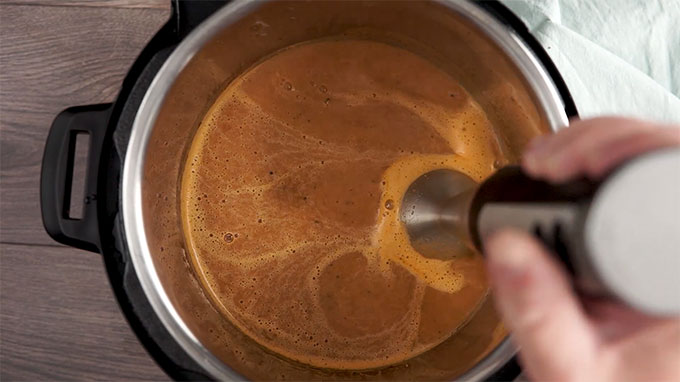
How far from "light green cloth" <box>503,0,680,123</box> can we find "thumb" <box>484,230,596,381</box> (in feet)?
1.20

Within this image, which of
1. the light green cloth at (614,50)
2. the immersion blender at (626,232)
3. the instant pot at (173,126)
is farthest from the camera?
the light green cloth at (614,50)

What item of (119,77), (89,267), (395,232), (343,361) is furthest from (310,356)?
(119,77)

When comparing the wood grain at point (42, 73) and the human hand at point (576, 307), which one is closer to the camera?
the human hand at point (576, 307)

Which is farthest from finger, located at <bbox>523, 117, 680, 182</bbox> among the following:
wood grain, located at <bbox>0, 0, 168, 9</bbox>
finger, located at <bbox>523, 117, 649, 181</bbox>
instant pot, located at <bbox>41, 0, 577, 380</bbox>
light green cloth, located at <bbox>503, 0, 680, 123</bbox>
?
wood grain, located at <bbox>0, 0, 168, 9</bbox>

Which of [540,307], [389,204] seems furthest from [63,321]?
[540,307]

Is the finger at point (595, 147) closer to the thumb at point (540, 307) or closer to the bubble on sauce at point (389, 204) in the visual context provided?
the thumb at point (540, 307)

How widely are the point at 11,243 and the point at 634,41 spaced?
2.35 ft

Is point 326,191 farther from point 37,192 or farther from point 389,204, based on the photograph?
point 37,192

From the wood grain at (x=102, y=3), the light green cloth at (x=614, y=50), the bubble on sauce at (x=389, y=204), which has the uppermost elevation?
the light green cloth at (x=614, y=50)

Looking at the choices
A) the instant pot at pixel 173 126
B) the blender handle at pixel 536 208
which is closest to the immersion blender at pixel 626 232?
the blender handle at pixel 536 208

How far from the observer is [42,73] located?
2.32 feet

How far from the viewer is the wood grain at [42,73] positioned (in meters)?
0.70

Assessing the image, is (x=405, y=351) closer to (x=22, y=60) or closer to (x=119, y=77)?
(x=119, y=77)

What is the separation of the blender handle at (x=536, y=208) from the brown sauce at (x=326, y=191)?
255mm
